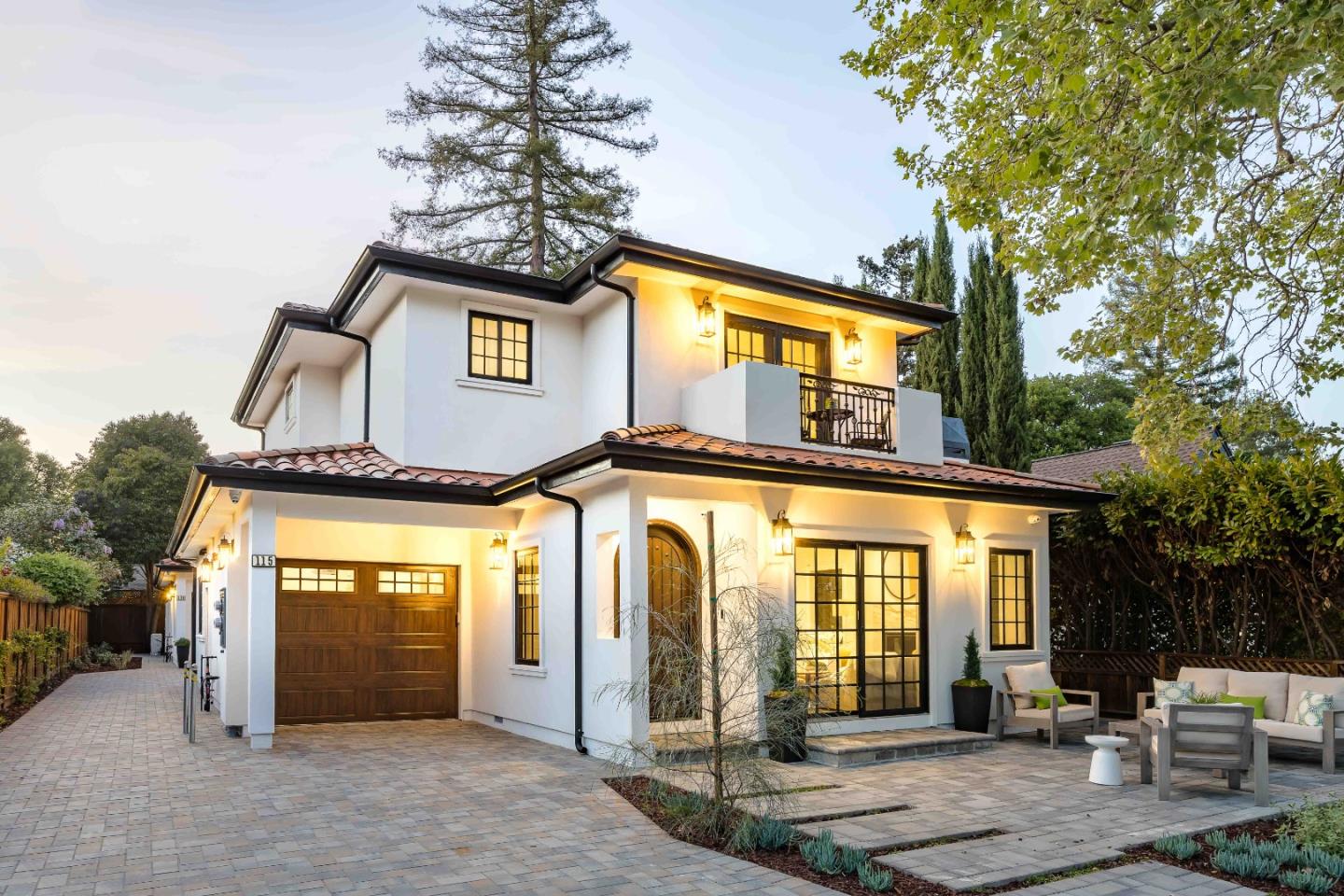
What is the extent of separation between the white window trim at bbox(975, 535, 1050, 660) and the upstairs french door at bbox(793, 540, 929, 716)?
97cm

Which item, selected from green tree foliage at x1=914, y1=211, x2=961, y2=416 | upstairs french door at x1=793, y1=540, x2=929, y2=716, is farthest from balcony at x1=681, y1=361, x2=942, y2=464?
green tree foliage at x1=914, y1=211, x2=961, y2=416

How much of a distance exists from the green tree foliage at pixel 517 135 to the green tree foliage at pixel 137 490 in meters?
17.9

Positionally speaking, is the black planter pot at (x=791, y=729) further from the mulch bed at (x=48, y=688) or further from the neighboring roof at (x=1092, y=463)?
the neighboring roof at (x=1092, y=463)

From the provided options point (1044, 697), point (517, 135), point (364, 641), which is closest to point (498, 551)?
point (364, 641)

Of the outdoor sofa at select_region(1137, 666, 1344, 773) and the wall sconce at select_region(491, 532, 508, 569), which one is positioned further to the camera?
the wall sconce at select_region(491, 532, 508, 569)

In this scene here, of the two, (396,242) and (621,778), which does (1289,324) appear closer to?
(621,778)

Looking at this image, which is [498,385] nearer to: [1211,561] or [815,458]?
[815,458]

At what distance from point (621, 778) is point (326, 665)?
5880mm

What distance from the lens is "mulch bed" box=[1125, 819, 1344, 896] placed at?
566 centimetres

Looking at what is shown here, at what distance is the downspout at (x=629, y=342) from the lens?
40.3 ft

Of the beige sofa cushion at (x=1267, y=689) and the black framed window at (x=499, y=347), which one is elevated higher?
the black framed window at (x=499, y=347)

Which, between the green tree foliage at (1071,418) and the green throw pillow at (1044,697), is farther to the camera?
the green tree foliage at (1071,418)

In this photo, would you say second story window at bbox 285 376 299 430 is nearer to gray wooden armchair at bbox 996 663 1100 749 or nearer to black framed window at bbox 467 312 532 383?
black framed window at bbox 467 312 532 383

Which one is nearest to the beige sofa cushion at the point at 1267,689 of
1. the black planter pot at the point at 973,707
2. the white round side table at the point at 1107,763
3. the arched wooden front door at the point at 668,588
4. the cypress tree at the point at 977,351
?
the white round side table at the point at 1107,763
